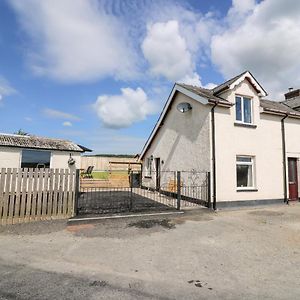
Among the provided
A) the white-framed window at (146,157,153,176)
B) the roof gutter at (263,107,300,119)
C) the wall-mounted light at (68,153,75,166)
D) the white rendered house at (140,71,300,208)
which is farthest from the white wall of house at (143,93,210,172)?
the wall-mounted light at (68,153,75,166)

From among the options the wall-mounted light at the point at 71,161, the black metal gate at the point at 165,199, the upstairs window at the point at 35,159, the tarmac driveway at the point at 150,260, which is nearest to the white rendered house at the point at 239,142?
the black metal gate at the point at 165,199

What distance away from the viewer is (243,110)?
12109mm

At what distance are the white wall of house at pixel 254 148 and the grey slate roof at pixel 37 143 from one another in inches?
438

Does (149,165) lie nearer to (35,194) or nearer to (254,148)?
(254,148)

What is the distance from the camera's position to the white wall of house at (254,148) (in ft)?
36.5

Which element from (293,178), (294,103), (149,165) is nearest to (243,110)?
(293,178)

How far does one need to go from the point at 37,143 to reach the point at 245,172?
13942mm

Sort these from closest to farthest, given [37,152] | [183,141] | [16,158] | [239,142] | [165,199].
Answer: [239,142] → [165,199] → [183,141] → [16,158] → [37,152]

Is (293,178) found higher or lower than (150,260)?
higher

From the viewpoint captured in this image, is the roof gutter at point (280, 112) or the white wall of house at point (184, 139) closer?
the white wall of house at point (184, 139)

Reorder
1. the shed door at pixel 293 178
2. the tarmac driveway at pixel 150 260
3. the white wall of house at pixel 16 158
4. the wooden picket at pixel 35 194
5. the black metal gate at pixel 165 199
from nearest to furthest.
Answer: the tarmac driveway at pixel 150 260 → the wooden picket at pixel 35 194 → the black metal gate at pixel 165 199 → the shed door at pixel 293 178 → the white wall of house at pixel 16 158

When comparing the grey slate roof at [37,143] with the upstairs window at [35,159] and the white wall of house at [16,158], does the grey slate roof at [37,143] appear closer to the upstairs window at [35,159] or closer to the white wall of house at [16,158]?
the white wall of house at [16,158]

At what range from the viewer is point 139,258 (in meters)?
5.12

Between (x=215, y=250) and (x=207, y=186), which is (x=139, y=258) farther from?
(x=207, y=186)
